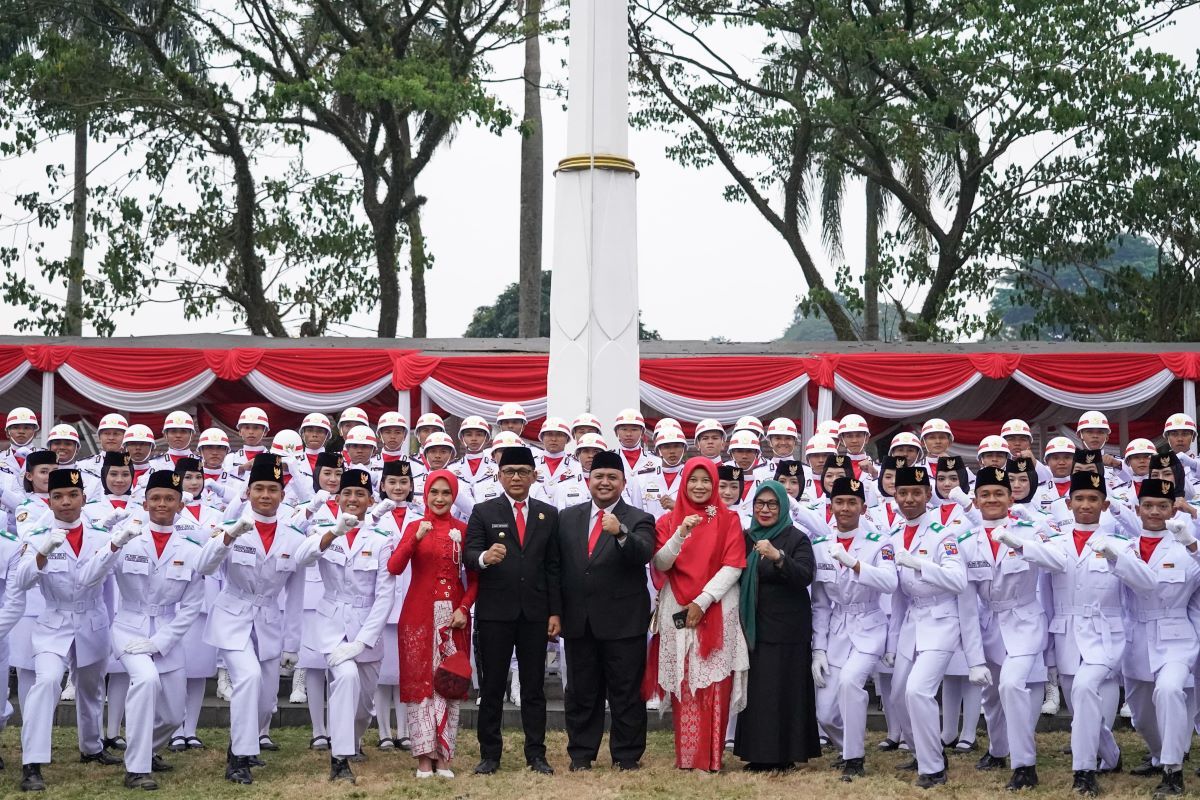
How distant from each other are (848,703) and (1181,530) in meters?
2.01

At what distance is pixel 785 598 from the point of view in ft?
26.9

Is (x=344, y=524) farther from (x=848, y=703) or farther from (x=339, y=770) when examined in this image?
(x=848, y=703)

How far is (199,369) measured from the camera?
16797 mm

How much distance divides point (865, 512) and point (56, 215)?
16860mm

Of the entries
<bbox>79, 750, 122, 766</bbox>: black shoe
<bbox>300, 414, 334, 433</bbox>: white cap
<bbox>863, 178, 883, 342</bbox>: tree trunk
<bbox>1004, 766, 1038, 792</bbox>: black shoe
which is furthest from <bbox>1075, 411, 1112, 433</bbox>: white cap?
<bbox>863, 178, 883, 342</bbox>: tree trunk

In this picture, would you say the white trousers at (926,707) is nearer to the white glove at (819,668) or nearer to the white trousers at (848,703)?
the white trousers at (848,703)

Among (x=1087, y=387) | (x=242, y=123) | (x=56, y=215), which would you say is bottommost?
(x=1087, y=387)

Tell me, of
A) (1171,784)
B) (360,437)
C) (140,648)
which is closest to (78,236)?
(360,437)

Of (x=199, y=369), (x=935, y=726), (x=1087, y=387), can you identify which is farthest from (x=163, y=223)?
(x=935, y=726)

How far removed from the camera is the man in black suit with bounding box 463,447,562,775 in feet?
26.2

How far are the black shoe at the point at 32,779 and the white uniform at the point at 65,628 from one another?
4 centimetres

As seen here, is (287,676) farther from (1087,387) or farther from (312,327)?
(312,327)

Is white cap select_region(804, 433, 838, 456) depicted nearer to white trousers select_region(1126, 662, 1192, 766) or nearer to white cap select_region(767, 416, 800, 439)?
white cap select_region(767, 416, 800, 439)

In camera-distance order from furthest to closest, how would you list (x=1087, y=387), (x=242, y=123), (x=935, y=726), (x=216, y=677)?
1. (x=242, y=123)
2. (x=1087, y=387)
3. (x=216, y=677)
4. (x=935, y=726)
